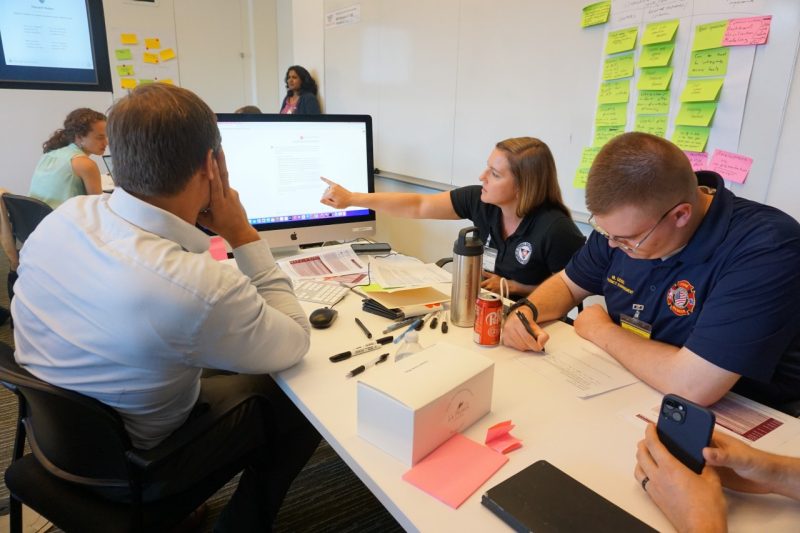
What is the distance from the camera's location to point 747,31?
1.67 metres

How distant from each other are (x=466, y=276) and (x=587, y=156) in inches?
46.4

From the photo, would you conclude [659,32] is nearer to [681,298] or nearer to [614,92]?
[614,92]

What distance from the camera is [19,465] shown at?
1105 mm

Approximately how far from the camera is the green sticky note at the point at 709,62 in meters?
1.75

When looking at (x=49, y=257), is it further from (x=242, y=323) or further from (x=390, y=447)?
(x=390, y=447)

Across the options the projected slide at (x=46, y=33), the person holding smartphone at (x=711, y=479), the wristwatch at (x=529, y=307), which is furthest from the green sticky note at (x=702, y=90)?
the projected slide at (x=46, y=33)

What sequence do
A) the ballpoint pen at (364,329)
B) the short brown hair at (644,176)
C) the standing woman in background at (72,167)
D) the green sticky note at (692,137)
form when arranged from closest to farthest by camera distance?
the short brown hair at (644,176)
the ballpoint pen at (364,329)
the green sticky note at (692,137)
the standing woman in background at (72,167)

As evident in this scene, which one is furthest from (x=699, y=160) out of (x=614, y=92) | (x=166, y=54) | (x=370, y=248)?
(x=166, y=54)

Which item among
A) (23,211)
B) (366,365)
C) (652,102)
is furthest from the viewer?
(23,211)

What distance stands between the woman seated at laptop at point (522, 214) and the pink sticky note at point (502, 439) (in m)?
0.95

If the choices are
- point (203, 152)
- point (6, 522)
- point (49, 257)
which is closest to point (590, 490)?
point (203, 152)

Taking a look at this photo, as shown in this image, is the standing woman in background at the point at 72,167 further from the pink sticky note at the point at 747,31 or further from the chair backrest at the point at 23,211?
the pink sticky note at the point at 747,31

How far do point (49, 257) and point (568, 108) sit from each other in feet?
6.70

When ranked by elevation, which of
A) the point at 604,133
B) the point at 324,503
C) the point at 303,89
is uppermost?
the point at 303,89
